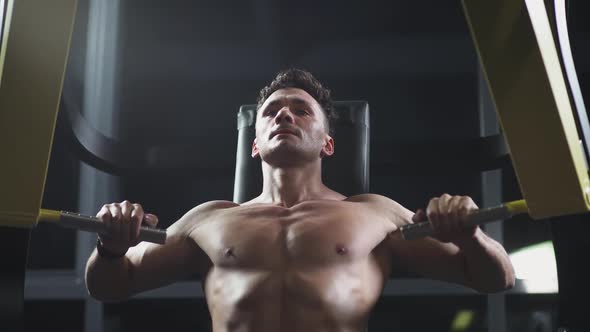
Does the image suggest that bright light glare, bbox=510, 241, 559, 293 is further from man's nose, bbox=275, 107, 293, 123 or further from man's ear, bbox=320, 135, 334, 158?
man's nose, bbox=275, 107, 293, 123

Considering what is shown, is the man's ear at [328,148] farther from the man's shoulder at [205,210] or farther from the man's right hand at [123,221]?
the man's right hand at [123,221]

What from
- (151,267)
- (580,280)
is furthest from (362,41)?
(580,280)

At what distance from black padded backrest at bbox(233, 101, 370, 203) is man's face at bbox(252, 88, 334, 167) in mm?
58

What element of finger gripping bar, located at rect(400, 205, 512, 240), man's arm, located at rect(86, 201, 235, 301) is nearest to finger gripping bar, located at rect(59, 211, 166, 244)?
man's arm, located at rect(86, 201, 235, 301)

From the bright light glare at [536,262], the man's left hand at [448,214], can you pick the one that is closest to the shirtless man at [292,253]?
the man's left hand at [448,214]

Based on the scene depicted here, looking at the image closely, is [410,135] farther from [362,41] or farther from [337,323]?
[337,323]

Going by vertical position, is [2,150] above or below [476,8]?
below

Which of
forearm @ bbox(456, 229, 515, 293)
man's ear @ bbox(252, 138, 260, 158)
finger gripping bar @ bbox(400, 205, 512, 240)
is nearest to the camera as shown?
finger gripping bar @ bbox(400, 205, 512, 240)

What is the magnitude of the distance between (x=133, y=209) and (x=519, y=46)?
0.74 m

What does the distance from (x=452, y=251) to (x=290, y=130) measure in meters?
0.55

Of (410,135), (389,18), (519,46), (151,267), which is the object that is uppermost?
(389,18)

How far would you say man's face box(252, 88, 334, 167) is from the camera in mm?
1768

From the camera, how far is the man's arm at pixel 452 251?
3.70ft

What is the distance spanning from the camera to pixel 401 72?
9.93 feet
